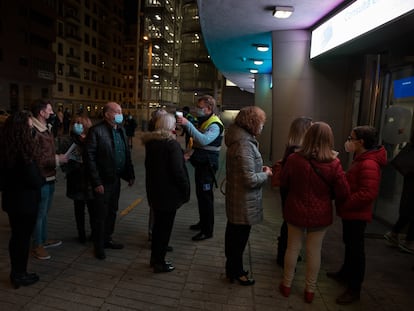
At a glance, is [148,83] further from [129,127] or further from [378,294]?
[378,294]

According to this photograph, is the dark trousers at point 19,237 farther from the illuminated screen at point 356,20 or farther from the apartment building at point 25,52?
the apartment building at point 25,52

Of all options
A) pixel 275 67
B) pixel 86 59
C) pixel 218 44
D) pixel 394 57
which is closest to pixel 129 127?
pixel 218 44

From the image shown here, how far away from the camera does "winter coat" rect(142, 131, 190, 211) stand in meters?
3.28

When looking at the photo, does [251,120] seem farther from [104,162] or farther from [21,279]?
[21,279]

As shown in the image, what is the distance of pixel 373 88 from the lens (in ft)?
15.1

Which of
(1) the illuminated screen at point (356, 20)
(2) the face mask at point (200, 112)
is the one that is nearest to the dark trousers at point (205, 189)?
(2) the face mask at point (200, 112)

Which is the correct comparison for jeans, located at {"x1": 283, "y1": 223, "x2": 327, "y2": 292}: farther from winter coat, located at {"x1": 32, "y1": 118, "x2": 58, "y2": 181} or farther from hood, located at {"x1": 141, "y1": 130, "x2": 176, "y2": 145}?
winter coat, located at {"x1": 32, "y1": 118, "x2": 58, "y2": 181}

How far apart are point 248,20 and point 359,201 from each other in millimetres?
4815

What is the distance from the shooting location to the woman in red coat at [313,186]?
2732 mm

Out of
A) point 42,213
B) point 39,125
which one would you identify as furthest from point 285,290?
point 39,125

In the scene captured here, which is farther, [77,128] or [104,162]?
[77,128]

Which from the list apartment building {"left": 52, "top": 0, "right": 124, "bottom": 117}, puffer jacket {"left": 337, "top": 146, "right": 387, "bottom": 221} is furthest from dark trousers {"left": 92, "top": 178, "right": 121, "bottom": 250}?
apartment building {"left": 52, "top": 0, "right": 124, "bottom": 117}

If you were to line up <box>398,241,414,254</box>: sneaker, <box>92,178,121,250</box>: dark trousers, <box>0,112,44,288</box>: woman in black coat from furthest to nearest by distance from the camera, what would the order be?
<box>398,241,414,254</box>: sneaker
<box>92,178,121,250</box>: dark trousers
<box>0,112,44,288</box>: woman in black coat

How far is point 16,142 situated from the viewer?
9.25ft
